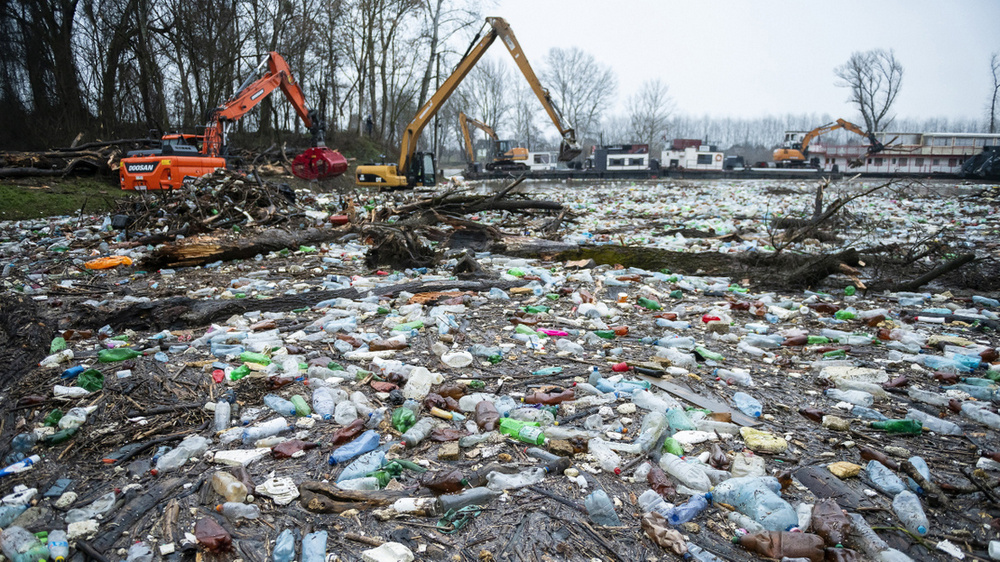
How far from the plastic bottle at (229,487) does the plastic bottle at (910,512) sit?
2.06 metres

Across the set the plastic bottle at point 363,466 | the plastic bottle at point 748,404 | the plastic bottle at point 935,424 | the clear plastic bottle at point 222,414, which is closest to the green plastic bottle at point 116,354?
the clear plastic bottle at point 222,414

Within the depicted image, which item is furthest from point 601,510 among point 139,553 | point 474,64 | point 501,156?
point 501,156

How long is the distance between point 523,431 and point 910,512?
1.27m

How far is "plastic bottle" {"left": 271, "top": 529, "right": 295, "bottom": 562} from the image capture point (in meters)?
1.44

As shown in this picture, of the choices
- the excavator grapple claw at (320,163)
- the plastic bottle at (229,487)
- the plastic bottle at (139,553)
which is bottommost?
the plastic bottle at (139,553)

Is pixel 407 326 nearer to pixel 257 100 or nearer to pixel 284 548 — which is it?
pixel 284 548

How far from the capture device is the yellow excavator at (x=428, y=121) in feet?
42.4

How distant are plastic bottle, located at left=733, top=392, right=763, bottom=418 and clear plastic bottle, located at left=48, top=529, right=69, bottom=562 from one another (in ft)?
8.10

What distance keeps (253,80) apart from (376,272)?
30.6 ft

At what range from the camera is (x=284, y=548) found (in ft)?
4.77

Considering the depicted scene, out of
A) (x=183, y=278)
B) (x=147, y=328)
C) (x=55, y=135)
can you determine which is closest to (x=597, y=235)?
(x=183, y=278)

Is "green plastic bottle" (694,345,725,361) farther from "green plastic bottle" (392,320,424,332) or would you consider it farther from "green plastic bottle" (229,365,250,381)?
"green plastic bottle" (229,365,250,381)

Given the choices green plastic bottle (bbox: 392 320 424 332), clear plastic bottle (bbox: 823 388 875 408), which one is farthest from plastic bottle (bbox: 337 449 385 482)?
clear plastic bottle (bbox: 823 388 875 408)

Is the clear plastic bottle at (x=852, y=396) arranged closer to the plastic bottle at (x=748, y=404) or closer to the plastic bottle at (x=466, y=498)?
the plastic bottle at (x=748, y=404)
